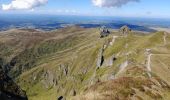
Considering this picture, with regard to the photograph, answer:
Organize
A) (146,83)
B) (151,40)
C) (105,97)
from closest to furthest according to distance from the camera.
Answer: (105,97), (146,83), (151,40)

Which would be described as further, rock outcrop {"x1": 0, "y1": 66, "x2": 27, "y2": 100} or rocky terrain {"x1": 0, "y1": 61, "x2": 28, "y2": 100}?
rocky terrain {"x1": 0, "y1": 61, "x2": 28, "y2": 100}

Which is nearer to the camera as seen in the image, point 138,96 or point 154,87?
point 138,96

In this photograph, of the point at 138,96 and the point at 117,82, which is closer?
the point at 138,96

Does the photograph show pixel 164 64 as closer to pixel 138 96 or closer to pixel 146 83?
pixel 146 83

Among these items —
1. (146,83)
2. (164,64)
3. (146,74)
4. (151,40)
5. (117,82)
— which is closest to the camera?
(117,82)

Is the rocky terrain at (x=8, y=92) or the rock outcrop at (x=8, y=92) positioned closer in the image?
the rock outcrop at (x=8, y=92)

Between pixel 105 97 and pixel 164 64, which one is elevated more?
pixel 105 97

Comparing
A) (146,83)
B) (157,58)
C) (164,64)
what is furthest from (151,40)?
(146,83)

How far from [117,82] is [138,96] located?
12.8ft

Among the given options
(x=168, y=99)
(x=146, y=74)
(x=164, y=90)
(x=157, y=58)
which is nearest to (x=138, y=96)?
(x=168, y=99)

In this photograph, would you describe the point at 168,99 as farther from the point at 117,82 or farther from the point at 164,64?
the point at 164,64

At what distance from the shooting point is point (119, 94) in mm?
→ 35406

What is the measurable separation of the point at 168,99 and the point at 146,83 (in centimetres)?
477

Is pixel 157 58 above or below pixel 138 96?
below
